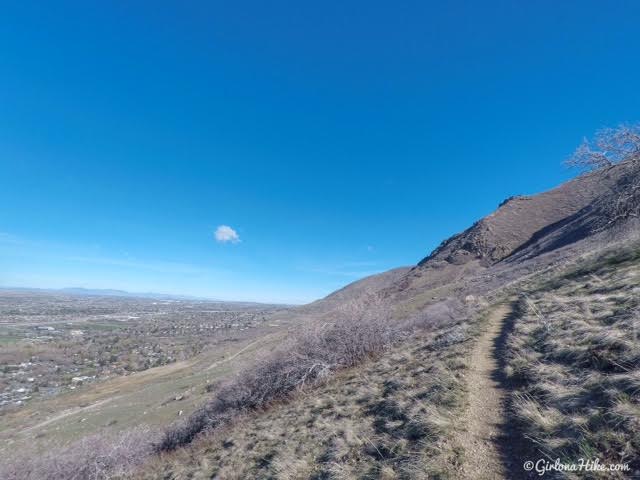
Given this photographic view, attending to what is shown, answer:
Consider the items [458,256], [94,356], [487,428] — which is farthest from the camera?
[94,356]

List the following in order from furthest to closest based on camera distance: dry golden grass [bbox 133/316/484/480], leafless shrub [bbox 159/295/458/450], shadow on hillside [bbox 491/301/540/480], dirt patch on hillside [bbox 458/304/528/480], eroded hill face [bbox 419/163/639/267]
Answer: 1. eroded hill face [bbox 419/163/639/267]
2. leafless shrub [bbox 159/295/458/450]
3. dry golden grass [bbox 133/316/484/480]
4. dirt patch on hillside [bbox 458/304/528/480]
5. shadow on hillside [bbox 491/301/540/480]

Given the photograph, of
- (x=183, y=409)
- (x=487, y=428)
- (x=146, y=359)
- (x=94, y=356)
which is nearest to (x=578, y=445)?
(x=487, y=428)

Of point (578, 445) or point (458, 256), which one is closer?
point (578, 445)

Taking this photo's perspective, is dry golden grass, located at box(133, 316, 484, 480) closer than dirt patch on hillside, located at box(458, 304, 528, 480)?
No

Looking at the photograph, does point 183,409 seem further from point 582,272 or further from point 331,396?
point 582,272

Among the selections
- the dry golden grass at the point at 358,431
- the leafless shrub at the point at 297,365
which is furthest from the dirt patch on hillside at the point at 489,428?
the leafless shrub at the point at 297,365

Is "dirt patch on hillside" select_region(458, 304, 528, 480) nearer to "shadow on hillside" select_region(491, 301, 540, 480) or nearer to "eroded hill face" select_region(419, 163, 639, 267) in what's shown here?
"shadow on hillside" select_region(491, 301, 540, 480)

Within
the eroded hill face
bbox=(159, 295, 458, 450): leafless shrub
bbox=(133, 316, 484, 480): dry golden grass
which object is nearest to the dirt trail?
bbox=(133, 316, 484, 480): dry golden grass

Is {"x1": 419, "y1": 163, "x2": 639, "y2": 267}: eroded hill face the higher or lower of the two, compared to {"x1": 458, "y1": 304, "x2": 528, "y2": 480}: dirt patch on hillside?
higher
